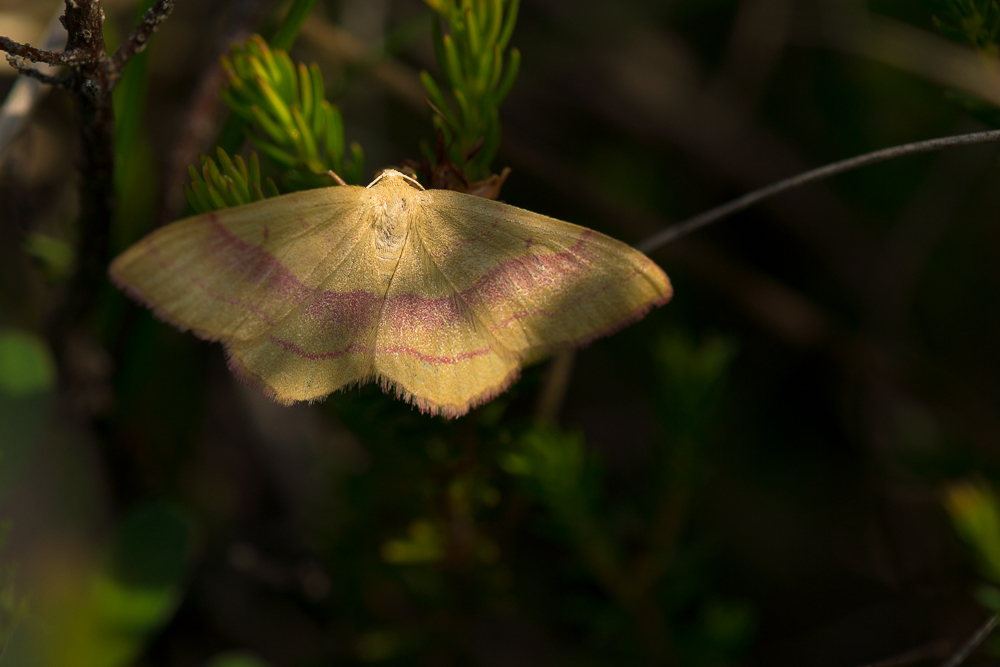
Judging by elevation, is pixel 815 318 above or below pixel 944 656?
above

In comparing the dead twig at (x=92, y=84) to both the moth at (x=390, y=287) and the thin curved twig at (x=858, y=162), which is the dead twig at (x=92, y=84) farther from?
the thin curved twig at (x=858, y=162)

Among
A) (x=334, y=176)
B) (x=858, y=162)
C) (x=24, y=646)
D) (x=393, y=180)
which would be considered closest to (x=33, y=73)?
(x=334, y=176)

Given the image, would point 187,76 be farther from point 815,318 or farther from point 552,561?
point 815,318

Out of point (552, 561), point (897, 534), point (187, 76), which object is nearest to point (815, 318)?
point (897, 534)

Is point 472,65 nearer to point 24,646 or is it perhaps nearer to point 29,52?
point 29,52

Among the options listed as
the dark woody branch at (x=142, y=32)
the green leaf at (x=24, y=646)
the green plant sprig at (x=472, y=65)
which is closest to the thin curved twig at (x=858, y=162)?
Result: the green plant sprig at (x=472, y=65)

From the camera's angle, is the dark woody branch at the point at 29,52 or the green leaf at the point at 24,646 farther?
the green leaf at the point at 24,646
